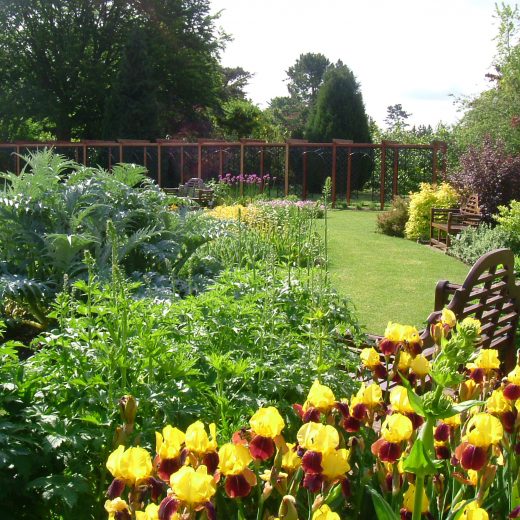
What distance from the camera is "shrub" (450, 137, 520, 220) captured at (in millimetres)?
12508

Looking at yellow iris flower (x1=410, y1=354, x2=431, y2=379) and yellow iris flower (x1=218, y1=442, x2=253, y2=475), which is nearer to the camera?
yellow iris flower (x1=218, y1=442, x2=253, y2=475)

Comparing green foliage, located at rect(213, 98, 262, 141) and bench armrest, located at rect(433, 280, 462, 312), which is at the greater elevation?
green foliage, located at rect(213, 98, 262, 141)

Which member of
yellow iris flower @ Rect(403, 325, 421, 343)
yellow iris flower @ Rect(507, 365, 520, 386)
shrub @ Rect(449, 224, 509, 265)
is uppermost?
yellow iris flower @ Rect(403, 325, 421, 343)

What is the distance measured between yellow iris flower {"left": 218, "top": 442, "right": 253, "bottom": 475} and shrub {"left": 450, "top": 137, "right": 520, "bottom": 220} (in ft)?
38.9

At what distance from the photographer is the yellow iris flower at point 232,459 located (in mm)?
1320

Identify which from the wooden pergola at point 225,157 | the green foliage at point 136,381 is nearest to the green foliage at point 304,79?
the wooden pergola at point 225,157

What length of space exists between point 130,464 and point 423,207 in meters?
13.2

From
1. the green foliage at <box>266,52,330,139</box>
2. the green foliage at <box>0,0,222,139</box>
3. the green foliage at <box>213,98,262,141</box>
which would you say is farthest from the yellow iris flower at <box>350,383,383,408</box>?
the green foliage at <box>266,52,330,139</box>

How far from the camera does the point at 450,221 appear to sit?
12.4m

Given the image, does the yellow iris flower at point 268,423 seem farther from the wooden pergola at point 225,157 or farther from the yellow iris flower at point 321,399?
the wooden pergola at point 225,157

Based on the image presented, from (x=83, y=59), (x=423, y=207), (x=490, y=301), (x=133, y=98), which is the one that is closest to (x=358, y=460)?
(x=490, y=301)

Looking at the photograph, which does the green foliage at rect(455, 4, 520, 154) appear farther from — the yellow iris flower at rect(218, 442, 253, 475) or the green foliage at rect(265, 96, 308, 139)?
the green foliage at rect(265, 96, 308, 139)

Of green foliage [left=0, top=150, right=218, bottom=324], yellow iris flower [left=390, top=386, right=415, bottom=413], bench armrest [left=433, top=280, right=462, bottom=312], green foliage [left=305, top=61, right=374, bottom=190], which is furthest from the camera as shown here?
green foliage [left=305, top=61, right=374, bottom=190]

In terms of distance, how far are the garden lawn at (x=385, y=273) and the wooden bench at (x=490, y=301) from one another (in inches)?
44.7
